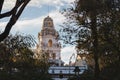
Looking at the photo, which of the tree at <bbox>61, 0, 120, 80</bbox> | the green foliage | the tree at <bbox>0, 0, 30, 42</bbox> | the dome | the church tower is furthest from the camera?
the dome

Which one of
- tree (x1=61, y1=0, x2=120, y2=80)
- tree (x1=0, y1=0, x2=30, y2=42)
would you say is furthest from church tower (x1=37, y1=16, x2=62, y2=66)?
tree (x1=0, y1=0, x2=30, y2=42)

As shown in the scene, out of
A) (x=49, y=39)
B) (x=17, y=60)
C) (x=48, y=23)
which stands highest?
(x=48, y=23)

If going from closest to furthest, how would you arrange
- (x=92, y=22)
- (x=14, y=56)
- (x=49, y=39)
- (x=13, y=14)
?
(x=13, y=14) < (x=92, y=22) < (x=14, y=56) < (x=49, y=39)

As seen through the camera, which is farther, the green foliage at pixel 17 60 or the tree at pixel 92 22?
the green foliage at pixel 17 60

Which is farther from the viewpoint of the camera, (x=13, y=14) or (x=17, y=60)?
(x=17, y=60)

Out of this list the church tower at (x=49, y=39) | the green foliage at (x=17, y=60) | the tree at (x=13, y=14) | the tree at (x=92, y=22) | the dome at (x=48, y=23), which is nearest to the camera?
the tree at (x=13, y=14)

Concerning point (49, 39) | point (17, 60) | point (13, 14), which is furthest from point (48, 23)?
point (13, 14)

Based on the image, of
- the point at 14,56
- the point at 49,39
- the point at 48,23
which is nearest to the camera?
the point at 14,56

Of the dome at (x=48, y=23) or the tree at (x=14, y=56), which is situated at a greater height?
the dome at (x=48, y=23)

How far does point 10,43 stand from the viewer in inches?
1956

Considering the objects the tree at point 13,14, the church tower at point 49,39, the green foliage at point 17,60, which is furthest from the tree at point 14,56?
the church tower at point 49,39

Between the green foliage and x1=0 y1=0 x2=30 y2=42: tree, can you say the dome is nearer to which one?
the green foliage

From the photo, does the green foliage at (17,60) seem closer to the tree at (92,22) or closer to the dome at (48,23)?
the tree at (92,22)

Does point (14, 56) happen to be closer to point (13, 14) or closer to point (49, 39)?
point (13, 14)
